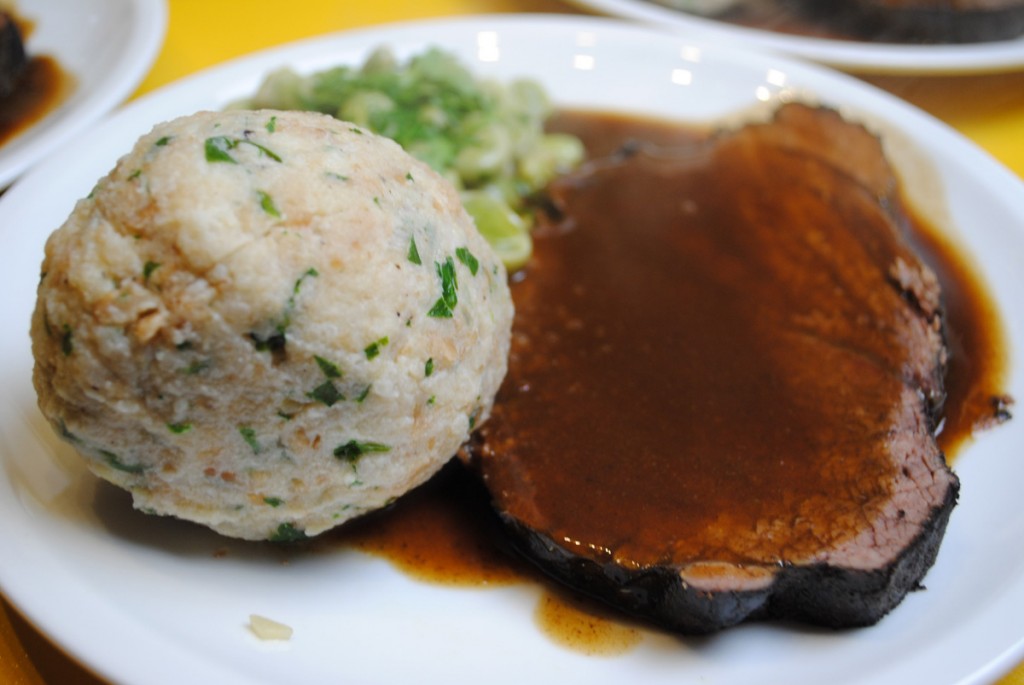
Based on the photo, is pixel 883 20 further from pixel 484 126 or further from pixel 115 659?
pixel 115 659

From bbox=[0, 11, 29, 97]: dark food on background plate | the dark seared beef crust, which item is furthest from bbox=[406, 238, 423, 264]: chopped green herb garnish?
bbox=[0, 11, 29, 97]: dark food on background plate

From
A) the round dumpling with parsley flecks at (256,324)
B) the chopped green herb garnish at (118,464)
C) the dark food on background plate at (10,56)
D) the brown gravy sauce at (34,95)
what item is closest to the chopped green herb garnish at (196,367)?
the round dumpling with parsley flecks at (256,324)

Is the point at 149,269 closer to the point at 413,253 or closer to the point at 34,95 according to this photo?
the point at 413,253

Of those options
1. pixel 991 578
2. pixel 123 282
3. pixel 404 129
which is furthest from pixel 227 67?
pixel 991 578

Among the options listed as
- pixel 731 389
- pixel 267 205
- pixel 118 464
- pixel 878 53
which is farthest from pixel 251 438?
pixel 878 53

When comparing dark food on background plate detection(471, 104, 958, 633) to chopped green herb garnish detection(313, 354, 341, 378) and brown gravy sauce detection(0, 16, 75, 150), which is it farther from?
brown gravy sauce detection(0, 16, 75, 150)

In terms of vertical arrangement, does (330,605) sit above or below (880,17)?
above
